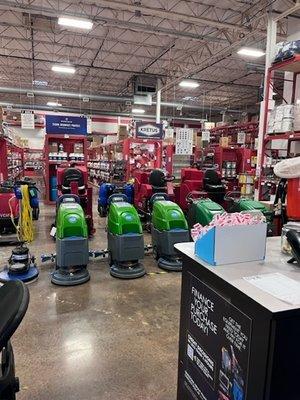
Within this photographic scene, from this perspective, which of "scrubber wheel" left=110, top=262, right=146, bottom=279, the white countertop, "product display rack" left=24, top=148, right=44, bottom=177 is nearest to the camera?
the white countertop

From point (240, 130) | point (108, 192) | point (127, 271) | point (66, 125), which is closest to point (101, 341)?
point (127, 271)

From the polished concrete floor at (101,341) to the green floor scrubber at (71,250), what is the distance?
12cm

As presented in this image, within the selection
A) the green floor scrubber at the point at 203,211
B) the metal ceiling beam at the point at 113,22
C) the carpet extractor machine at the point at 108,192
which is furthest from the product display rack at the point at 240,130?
the green floor scrubber at the point at 203,211

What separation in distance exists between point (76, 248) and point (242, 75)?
1266 cm

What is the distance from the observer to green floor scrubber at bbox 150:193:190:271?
434cm

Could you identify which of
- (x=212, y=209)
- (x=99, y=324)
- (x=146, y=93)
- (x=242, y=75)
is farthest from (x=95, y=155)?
(x=99, y=324)

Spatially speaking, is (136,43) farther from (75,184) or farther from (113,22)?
(75,184)

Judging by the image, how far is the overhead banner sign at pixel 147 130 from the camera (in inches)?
396

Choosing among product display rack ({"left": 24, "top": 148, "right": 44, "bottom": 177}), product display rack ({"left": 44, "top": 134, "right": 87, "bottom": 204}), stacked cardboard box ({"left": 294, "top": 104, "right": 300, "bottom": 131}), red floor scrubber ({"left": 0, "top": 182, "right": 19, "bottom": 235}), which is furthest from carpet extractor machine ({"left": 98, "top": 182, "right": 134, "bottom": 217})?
product display rack ({"left": 24, "top": 148, "right": 44, "bottom": 177})

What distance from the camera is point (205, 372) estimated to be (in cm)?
148

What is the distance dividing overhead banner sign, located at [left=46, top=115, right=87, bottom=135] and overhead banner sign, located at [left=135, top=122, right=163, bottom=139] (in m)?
1.67

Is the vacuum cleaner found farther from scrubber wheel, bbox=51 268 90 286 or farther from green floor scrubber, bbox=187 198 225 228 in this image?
green floor scrubber, bbox=187 198 225 228

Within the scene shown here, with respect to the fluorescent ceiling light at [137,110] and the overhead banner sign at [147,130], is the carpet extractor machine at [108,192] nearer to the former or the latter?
the overhead banner sign at [147,130]

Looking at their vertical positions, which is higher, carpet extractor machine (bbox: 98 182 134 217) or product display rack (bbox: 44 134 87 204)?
product display rack (bbox: 44 134 87 204)
